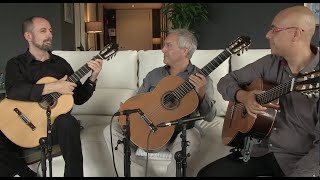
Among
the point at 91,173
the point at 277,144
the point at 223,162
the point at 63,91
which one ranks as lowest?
the point at 91,173

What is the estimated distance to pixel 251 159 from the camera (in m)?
1.62

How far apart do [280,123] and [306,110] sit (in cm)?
13

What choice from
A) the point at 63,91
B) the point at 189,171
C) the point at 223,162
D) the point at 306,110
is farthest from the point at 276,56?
the point at 63,91

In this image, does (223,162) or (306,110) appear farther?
(223,162)

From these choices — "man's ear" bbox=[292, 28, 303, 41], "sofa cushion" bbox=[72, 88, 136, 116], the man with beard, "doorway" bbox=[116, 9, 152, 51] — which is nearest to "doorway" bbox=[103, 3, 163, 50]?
"doorway" bbox=[116, 9, 152, 51]

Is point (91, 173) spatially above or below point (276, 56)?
below

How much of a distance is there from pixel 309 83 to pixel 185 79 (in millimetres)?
884

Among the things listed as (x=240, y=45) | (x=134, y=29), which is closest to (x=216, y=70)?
(x=240, y=45)

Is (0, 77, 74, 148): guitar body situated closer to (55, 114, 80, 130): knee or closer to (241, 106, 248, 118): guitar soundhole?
(55, 114, 80, 130): knee

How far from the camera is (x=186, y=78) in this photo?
82.3 inches

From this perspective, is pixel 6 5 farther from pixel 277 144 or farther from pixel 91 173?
pixel 277 144

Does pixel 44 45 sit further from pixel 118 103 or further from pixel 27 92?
pixel 118 103

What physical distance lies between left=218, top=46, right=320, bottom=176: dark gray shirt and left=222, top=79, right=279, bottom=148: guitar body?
2.0 inches

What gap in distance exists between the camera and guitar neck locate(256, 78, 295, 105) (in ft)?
4.55
